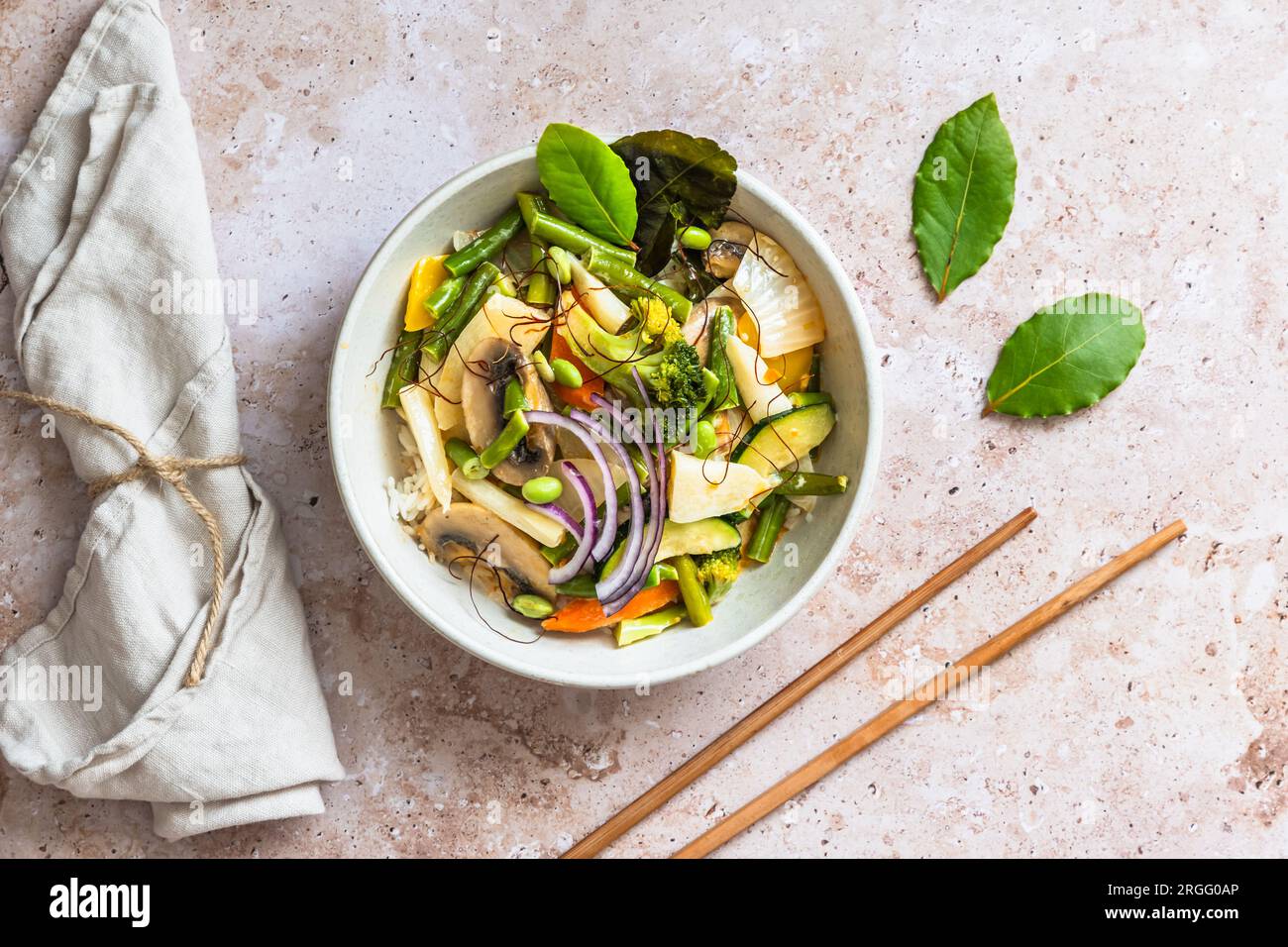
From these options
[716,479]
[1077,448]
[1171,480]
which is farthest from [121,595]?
[1171,480]

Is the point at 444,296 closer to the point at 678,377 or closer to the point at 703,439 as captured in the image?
the point at 678,377

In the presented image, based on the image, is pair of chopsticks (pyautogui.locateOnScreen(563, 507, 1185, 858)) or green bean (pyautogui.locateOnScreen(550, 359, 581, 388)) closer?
green bean (pyautogui.locateOnScreen(550, 359, 581, 388))

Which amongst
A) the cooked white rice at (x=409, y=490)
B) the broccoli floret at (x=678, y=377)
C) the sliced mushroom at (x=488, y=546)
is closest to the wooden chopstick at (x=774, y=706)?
the sliced mushroom at (x=488, y=546)

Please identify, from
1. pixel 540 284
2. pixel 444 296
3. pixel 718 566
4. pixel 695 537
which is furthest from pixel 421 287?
pixel 718 566

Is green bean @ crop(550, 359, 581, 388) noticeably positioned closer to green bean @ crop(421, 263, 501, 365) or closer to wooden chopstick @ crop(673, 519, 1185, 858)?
green bean @ crop(421, 263, 501, 365)

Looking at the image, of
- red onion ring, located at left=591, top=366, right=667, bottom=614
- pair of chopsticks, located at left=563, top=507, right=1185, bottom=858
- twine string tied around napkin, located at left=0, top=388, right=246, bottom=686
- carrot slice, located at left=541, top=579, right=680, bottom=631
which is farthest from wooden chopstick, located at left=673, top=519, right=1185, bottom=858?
twine string tied around napkin, located at left=0, top=388, right=246, bottom=686

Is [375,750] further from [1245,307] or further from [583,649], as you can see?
[1245,307]
